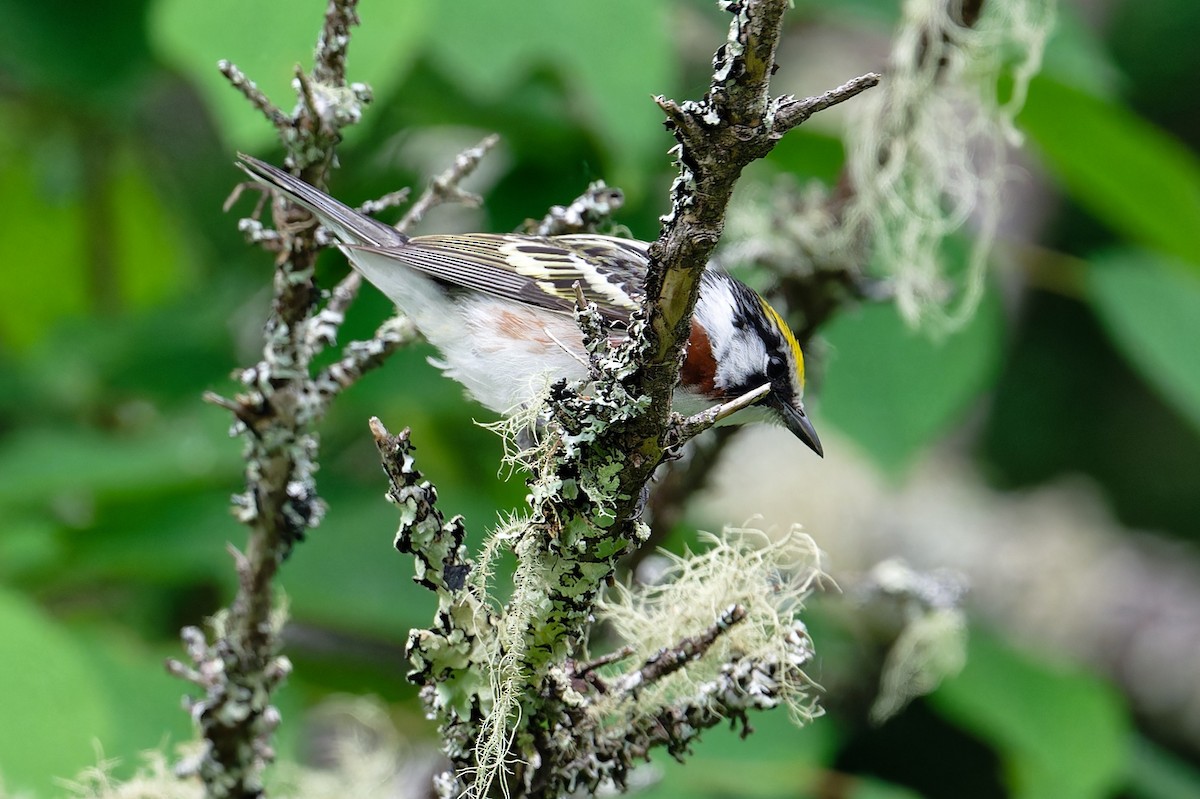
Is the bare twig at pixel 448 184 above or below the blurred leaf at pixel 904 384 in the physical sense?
below

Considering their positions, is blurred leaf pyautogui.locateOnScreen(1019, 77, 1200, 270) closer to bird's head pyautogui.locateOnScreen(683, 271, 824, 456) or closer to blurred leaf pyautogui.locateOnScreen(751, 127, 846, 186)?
blurred leaf pyautogui.locateOnScreen(751, 127, 846, 186)

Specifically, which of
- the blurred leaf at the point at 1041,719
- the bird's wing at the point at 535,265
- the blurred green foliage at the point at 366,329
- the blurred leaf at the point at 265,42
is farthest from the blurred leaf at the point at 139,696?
the blurred leaf at the point at 1041,719

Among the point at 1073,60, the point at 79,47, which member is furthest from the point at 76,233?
the point at 1073,60

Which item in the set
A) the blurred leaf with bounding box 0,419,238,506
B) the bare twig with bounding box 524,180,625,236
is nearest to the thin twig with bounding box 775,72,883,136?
the bare twig with bounding box 524,180,625,236

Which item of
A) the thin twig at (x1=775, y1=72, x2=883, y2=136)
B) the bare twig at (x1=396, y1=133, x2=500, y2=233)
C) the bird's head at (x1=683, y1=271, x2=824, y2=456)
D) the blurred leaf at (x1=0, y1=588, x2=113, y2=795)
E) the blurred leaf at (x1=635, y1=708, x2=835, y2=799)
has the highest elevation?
the bird's head at (x1=683, y1=271, x2=824, y2=456)

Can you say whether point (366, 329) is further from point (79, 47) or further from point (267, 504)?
point (267, 504)

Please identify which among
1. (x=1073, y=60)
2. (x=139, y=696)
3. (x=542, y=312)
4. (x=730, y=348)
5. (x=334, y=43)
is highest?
(x=1073, y=60)

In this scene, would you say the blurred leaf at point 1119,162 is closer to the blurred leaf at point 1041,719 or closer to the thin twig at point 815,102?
the blurred leaf at point 1041,719

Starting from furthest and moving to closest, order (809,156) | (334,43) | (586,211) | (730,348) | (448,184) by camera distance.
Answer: (809,156) < (730,348) < (586,211) < (448,184) < (334,43)
